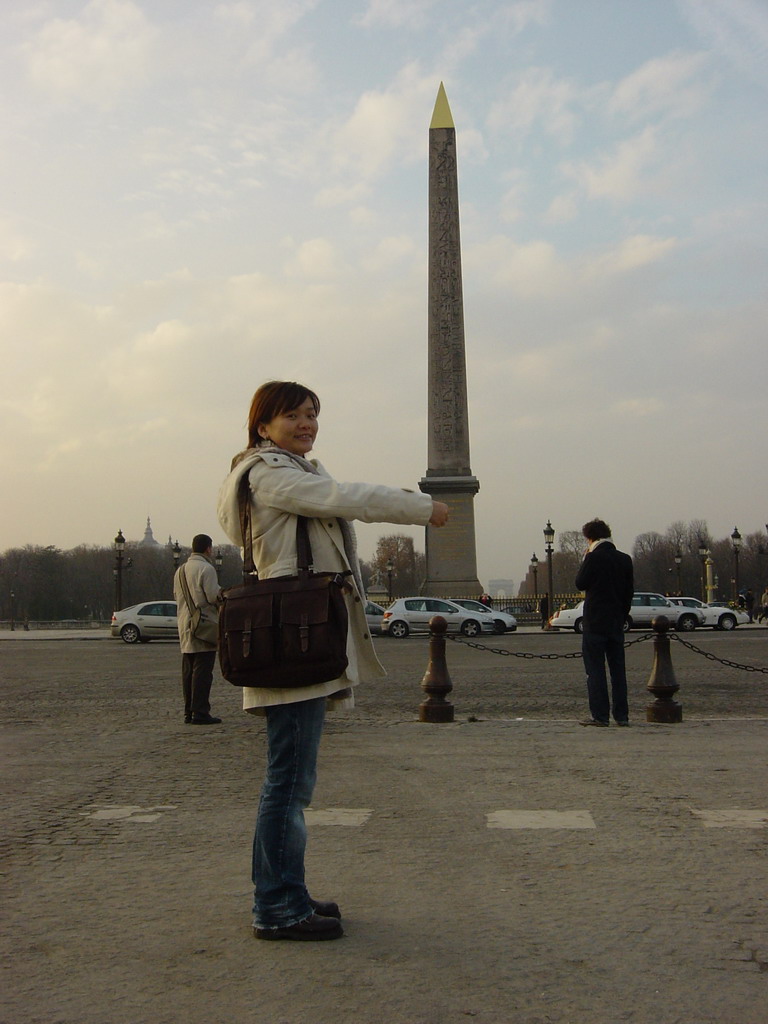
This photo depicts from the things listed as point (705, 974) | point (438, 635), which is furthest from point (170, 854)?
point (438, 635)

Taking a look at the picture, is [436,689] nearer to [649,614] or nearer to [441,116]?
[649,614]

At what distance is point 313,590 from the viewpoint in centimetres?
362

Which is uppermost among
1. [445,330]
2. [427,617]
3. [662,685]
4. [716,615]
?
[445,330]

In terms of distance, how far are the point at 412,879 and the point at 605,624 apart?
5621 mm

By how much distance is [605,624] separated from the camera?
9773 mm

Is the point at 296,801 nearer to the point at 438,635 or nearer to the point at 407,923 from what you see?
the point at 407,923

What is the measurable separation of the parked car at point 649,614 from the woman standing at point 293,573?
3265cm

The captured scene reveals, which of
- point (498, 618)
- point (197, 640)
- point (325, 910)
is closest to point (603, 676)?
point (197, 640)

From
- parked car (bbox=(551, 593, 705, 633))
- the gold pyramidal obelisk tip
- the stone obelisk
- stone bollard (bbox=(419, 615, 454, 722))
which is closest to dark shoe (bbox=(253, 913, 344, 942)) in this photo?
stone bollard (bbox=(419, 615, 454, 722))

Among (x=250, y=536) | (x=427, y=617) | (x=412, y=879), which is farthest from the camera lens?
(x=427, y=617)

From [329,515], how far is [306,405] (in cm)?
48

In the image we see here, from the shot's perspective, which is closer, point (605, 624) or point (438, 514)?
point (438, 514)

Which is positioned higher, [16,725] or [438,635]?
[438,635]

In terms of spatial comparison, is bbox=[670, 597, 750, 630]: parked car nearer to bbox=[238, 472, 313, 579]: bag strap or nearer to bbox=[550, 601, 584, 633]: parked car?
bbox=[550, 601, 584, 633]: parked car
